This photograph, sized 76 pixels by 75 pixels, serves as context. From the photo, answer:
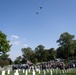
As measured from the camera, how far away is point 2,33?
7619 cm

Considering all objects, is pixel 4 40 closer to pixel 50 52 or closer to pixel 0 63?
pixel 0 63

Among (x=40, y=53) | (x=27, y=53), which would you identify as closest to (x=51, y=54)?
(x=40, y=53)

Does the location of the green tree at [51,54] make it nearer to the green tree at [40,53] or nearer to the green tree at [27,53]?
the green tree at [40,53]

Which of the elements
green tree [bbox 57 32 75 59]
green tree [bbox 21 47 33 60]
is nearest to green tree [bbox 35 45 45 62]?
green tree [bbox 21 47 33 60]

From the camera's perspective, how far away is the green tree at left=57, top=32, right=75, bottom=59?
121656 mm

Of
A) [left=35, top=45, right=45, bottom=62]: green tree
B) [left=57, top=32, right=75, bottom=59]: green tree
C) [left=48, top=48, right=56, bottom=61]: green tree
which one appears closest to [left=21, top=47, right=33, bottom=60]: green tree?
[left=35, top=45, right=45, bottom=62]: green tree

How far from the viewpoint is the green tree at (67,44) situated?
121656mm

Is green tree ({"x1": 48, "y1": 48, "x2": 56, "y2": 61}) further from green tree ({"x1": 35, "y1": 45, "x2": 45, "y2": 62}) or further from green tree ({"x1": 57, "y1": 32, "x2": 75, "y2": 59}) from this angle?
green tree ({"x1": 57, "y1": 32, "x2": 75, "y2": 59})

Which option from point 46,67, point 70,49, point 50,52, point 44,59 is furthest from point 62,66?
point 50,52

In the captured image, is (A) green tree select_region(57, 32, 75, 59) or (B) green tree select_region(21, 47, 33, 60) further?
(B) green tree select_region(21, 47, 33, 60)

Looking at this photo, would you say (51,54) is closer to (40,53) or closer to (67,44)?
(40,53)

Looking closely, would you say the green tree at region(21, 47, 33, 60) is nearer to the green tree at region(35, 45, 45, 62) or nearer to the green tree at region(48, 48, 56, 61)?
the green tree at region(35, 45, 45, 62)

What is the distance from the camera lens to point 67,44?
12262 cm

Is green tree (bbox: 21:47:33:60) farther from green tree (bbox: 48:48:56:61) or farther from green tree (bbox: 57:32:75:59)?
green tree (bbox: 57:32:75:59)
